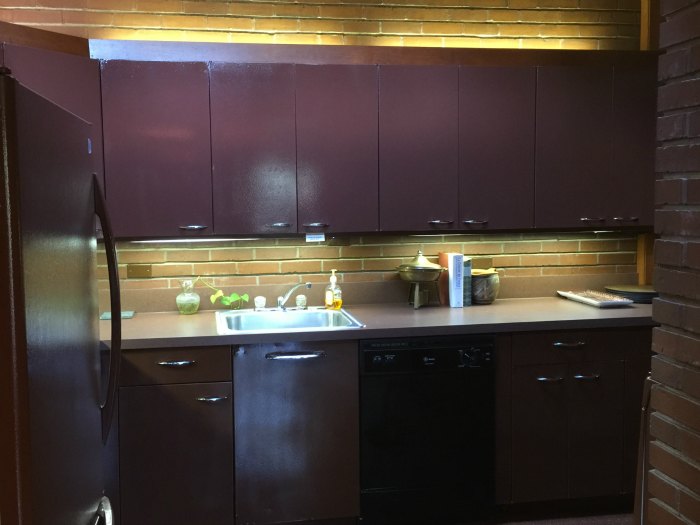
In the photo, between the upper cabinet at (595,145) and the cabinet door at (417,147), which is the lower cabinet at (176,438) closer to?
the cabinet door at (417,147)

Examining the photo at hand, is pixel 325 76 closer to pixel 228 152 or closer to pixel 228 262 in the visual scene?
pixel 228 152

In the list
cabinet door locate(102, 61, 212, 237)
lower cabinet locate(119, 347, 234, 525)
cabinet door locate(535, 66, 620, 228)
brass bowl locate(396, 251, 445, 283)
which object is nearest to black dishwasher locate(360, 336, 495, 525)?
brass bowl locate(396, 251, 445, 283)

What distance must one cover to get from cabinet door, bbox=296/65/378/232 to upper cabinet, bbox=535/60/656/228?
0.86 m

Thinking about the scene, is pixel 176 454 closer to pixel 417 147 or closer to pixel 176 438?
pixel 176 438

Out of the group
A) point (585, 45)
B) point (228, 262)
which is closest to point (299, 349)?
point (228, 262)

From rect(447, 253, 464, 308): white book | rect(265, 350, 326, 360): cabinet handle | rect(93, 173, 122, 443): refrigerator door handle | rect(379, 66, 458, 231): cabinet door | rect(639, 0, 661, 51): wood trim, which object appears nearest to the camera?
rect(93, 173, 122, 443): refrigerator door handle

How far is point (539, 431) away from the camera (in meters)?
3.37

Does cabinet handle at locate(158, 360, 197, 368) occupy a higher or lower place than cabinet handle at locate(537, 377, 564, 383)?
higher

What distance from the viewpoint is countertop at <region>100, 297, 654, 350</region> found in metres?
3.04

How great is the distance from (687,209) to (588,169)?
89.8 inches

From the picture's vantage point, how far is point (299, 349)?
10.3 ft

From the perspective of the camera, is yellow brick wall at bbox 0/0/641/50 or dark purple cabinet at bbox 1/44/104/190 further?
yellow brick wall at bbox 0/0/641/50

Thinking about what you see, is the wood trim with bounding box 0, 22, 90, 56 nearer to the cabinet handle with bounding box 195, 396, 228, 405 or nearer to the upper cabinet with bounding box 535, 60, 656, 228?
the cabinet handle with bounding box 195, 396, 228, 405

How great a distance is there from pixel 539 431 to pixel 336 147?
1.63m
